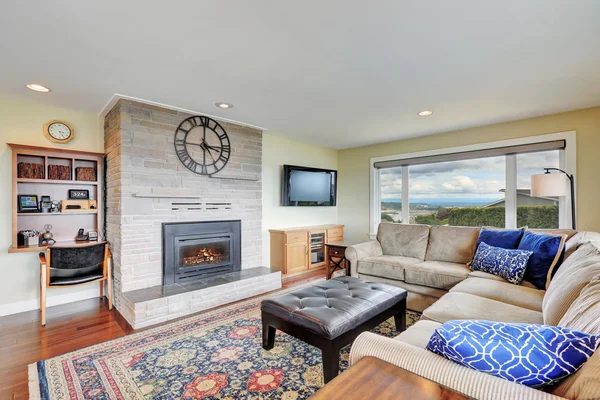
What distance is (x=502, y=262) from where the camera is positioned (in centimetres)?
268

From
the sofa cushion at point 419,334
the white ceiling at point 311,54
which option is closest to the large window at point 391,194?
the white ceiling at point 311,54

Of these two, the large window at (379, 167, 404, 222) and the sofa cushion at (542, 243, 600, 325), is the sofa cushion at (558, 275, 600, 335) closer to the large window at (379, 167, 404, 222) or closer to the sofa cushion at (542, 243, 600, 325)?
the sofa cushion at (542, 243, 600, 325)

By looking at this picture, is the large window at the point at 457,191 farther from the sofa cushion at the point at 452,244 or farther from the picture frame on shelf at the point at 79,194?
the picture frame on shelf at the point at 79,194

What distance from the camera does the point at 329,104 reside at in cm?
325

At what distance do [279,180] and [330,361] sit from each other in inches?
139

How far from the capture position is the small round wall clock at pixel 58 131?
318 centimetres

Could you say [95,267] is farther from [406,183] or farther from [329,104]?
[406,183]

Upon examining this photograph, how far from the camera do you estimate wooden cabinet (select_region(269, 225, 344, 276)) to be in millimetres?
4574

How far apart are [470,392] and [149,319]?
111 inches

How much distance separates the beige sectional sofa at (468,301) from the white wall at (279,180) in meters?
1.69

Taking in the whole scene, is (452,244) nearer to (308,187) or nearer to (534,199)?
(534,199)

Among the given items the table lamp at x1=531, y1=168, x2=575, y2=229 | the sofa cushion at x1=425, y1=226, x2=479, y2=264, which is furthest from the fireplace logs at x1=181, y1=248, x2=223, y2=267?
the table lamp at x1=531, y1=168, x2=575, y2=229

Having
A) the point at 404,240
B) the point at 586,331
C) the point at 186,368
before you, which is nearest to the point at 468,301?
the point at 586,331


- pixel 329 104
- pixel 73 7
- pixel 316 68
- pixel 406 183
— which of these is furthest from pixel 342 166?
pixel 73 7
